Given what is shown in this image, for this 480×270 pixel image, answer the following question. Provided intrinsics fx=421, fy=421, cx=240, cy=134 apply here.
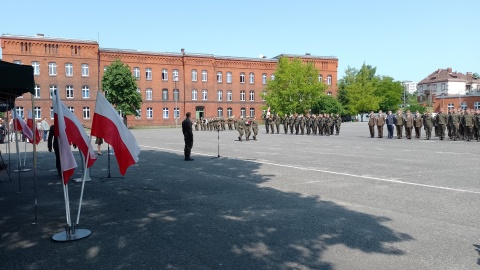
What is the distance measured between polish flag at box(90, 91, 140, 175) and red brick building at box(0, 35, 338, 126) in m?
55.5

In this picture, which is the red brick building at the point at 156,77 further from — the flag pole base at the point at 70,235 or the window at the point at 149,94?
the flag pole base at the point at 70,235

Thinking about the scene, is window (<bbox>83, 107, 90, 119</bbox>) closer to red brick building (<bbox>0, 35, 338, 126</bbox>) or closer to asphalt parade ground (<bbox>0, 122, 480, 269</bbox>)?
red brick building (<bbox>0, 35, 338, 126</bbox>)

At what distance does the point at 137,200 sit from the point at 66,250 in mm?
2920

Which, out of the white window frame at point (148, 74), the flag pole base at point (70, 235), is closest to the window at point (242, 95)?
the white window frame at point (148, 74)

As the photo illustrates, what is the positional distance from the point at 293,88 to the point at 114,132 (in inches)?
2510

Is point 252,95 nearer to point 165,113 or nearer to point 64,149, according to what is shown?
point 165,113

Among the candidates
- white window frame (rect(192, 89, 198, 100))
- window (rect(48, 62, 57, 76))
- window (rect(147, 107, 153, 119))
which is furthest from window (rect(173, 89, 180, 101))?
window (rect(48, 62, 57, 76))

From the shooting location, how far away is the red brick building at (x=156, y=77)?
59781mm

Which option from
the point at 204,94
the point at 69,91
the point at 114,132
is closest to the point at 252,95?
the point at 204,94

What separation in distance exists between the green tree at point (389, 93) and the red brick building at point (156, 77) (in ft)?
89.7

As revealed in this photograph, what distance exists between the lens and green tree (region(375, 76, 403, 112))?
105 metres

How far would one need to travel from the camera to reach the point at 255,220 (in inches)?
252

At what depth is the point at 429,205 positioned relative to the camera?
7227 millimetres

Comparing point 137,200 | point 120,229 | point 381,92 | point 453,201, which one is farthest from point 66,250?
point 381,92
